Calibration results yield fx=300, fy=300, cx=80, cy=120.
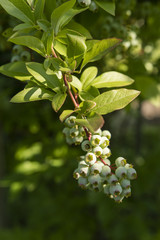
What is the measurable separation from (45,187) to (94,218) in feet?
2.60

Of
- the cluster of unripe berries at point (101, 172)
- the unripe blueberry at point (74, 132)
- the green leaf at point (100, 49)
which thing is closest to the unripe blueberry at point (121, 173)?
the cluster of unripe berries at point (101, 172)

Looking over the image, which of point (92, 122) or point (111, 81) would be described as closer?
point (92, 122)

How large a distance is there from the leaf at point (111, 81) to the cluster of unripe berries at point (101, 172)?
9cm

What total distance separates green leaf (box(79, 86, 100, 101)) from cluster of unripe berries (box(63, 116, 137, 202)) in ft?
0.18

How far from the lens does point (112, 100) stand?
530 millimetres

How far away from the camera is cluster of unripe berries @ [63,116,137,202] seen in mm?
553

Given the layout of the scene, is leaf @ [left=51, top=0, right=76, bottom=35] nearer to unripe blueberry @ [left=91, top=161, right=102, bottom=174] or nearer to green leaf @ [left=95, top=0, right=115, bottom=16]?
green leaf @ [left=95, top=0, right=115, bottom=16]

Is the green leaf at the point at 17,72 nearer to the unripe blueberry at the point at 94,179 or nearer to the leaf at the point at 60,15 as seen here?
the leaf at the point at 60,15

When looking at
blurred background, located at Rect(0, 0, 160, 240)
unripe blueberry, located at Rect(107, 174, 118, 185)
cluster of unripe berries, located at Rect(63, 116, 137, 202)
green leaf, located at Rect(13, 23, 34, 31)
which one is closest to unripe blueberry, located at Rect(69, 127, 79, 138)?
cluster of unripe berries, located at Rect(63, 116, 137, 202)

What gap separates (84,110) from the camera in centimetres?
53

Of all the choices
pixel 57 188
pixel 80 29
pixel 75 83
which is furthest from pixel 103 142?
pixel 57 188

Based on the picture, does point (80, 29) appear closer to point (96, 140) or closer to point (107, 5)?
point (107, 5)

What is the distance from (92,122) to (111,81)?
6.0 inches

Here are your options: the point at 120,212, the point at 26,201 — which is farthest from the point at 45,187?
the point at 120,212
